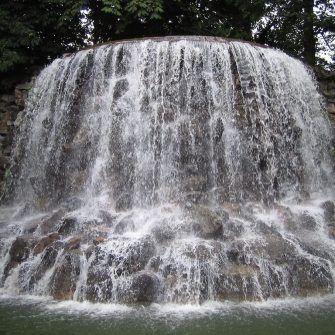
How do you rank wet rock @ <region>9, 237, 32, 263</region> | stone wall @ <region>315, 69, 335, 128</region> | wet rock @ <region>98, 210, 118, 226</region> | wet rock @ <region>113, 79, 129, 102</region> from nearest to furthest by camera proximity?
1. wet rock @ <region>9, 237, 32, 263</region>
2. wet rock @ <region>98, 210, 118, 226</region>
3. wet rock @ <region>113, 79, 129, 102</region>
4. stone wall @ <region>315, 69, 335, 128</region>

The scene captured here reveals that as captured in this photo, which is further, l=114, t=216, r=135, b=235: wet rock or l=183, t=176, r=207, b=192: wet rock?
l=183, t=176, r=207, b=192: wet rock

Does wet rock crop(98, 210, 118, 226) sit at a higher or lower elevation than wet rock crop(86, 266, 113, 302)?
higher

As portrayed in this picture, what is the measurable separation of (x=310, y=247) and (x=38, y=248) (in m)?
3.95

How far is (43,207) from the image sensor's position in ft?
28.2

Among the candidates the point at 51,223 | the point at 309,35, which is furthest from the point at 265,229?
the point at 309,35

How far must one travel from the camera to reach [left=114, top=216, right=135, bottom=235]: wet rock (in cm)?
678

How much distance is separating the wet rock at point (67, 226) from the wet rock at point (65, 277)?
926mm

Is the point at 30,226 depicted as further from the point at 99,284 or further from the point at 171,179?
the point at 171,179

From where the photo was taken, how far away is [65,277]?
5703 mm

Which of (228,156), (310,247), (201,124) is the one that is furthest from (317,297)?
(201,124)

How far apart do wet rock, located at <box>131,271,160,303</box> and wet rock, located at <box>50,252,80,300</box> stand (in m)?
0.80

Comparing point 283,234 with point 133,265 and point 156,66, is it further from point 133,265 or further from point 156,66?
point 156,66

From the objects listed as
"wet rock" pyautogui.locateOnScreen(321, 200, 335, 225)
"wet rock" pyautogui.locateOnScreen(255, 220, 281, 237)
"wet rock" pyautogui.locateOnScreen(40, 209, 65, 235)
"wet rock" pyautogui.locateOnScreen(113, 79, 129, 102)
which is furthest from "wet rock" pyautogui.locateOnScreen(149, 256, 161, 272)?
"wet rock" pyautogui.locateOnScreen(113, 79, 129, 102)

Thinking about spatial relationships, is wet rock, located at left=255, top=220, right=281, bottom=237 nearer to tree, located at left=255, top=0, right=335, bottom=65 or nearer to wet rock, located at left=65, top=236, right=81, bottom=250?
wet rock, located at left=65, top=236, right=81, bottom=250
